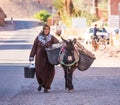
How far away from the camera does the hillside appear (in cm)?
14800

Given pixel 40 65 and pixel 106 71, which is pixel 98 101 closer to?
pixel 40 65

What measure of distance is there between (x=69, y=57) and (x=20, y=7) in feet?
459

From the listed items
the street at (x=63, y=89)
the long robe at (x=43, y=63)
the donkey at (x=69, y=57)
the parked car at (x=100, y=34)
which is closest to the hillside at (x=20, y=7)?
the parked car at (x=100, y=34)

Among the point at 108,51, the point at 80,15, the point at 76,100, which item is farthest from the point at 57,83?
the point at 80,15

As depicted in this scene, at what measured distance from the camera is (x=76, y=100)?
12898 mm

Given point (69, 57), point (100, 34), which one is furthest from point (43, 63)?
point (100, 34)

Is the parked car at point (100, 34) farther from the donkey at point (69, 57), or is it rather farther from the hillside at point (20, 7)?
the hillside at point (20, 7)

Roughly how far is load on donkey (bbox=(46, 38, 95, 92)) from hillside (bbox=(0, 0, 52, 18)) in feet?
430

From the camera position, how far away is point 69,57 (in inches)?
569

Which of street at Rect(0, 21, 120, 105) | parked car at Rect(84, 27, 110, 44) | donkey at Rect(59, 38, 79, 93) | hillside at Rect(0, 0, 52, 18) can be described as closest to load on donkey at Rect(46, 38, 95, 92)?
donkey at Rect(59, 38, 79, 93)

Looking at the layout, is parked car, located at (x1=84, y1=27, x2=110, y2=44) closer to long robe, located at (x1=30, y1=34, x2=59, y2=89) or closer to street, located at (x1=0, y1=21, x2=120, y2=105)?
street, located at (x1=0, y1=21, x2=120, y2=105)

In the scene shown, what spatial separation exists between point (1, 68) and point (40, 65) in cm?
788

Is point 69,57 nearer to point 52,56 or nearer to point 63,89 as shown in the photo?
point 52,56

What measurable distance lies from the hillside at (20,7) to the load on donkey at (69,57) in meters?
131
